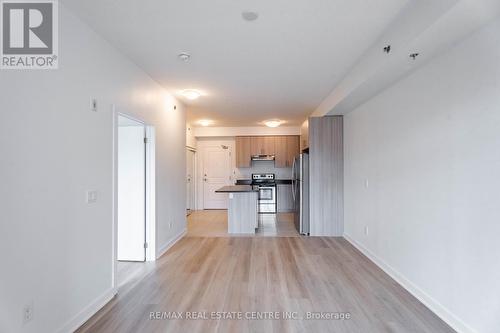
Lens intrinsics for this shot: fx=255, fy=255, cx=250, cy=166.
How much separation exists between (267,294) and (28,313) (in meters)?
1.93

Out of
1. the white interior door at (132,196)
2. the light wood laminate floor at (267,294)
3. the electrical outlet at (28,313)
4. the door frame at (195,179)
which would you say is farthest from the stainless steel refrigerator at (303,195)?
the electrical outlet at (28,313)

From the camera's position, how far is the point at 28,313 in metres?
1.67

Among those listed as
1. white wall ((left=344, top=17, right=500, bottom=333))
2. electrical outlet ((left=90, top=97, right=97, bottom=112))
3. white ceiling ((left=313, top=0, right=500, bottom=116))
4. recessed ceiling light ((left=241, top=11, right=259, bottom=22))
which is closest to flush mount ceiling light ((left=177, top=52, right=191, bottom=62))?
recessed ceiling light ((left=241, top=11, right=259, bottom=22))

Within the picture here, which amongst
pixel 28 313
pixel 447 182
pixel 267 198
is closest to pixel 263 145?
pixel 267 198

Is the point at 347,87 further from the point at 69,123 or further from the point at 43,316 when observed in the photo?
the point at 43,316

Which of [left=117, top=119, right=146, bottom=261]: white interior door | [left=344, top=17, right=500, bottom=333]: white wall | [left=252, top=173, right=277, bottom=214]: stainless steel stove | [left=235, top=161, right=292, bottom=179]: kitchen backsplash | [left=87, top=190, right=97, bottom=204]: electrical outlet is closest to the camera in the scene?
[left=344, top=17, right=500, bottom=333]: white wall

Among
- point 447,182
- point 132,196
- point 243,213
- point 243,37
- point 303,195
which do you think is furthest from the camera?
point 243,213

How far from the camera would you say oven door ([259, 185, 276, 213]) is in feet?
25.1

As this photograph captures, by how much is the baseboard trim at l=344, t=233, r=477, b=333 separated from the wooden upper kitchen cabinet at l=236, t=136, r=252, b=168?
4.66 metres

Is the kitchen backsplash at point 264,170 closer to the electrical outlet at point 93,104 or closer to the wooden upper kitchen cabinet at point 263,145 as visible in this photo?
the wooden upper kitchen cabinet at point 263,145

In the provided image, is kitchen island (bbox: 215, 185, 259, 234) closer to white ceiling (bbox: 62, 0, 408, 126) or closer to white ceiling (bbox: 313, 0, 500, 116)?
white ceiling (bbox: 62, 0, 408, 126)

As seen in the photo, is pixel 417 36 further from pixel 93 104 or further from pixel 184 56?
pixel 93 104

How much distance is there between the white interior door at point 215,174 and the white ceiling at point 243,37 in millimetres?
4111

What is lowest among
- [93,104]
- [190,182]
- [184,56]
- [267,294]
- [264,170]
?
[267,294]
